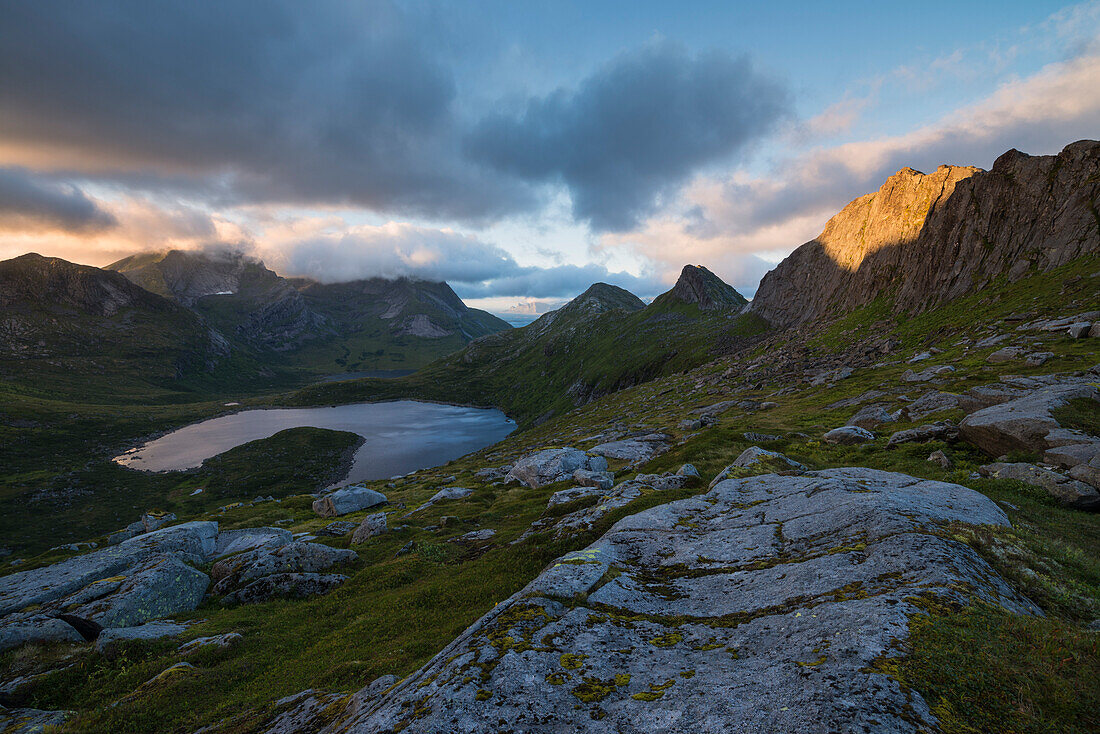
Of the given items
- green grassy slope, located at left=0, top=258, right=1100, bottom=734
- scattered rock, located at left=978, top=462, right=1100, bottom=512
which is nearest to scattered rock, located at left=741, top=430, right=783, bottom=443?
green grassy slope, located at left=0, top=258, right=1100, bottom=734

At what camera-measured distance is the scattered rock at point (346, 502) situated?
5100 centimetres

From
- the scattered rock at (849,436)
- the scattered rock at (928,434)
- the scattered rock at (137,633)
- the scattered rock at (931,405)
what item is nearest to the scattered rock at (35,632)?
the scattered rock at (137,633)

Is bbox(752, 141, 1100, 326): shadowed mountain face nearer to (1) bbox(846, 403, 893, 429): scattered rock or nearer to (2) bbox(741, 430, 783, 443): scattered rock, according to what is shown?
(1) bbox(846, 403, 893, 429): scattered rock

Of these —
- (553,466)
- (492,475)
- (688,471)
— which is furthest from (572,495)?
(492,475)

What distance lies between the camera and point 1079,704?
4871 mm

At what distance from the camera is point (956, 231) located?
74.0 metres

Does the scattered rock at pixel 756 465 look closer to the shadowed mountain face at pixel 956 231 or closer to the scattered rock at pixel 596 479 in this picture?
the scattered rock at pixel 596 479

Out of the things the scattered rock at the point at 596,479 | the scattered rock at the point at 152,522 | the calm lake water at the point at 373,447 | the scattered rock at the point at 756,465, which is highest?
the scattered rock at the point at 756,465

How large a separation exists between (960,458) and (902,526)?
17.2 meters

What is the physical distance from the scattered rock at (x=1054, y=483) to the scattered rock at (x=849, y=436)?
36.2 feet

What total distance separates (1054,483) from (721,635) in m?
18.1

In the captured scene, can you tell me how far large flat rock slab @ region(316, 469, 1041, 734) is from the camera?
18.5ft

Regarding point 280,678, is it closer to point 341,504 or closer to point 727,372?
point 341,504

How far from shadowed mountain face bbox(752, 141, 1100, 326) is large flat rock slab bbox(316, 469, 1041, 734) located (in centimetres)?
8349
